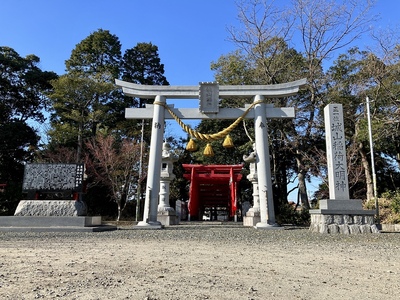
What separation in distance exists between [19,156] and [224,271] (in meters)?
19.5

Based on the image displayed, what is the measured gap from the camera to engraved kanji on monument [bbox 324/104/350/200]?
805cm

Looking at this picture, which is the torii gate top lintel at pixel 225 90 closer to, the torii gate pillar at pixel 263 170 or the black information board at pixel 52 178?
the torii gate pillar at pixel 263 170

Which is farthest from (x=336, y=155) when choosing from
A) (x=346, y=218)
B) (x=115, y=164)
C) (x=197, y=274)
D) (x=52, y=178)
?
(x=115, y=164)

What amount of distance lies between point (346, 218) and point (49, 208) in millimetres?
8132

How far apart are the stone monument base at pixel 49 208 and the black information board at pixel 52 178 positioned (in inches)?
15.8

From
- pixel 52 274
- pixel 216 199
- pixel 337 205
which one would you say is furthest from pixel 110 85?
pixel 52 274

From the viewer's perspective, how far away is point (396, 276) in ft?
9.89

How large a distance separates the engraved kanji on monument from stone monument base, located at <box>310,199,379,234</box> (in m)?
0.25

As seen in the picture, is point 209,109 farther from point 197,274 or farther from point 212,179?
point 212,179

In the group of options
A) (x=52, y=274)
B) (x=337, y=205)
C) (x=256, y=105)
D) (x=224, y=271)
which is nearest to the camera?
(x=52, y=274)

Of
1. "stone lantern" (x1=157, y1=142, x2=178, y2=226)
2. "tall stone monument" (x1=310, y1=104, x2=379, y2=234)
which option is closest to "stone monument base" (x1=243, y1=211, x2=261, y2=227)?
"stone lantern" (x1=157, y1=142, x2=178, y2=226)

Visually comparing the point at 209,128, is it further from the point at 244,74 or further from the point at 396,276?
the point at 396,276

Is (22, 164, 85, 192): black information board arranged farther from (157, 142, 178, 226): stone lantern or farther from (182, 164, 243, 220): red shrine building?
(182, 164, 243, 220): red shrine building

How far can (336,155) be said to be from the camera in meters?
8.34
